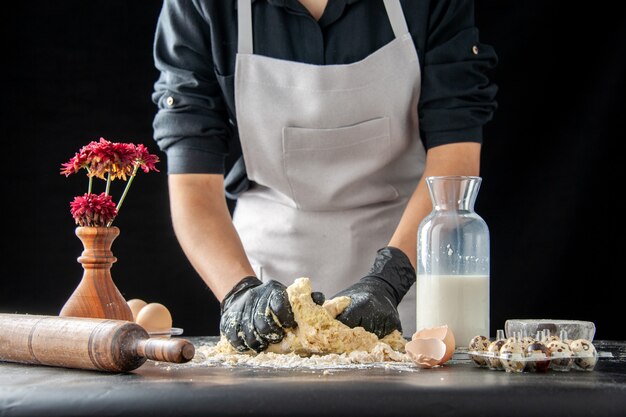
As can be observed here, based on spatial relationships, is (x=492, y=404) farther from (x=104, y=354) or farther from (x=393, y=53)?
(x=393, y=53)

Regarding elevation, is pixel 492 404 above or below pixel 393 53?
below

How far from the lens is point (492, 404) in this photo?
981 mm

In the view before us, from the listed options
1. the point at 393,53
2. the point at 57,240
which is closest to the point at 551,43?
the point at 393,53

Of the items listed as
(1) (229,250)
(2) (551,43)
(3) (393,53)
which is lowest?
(1) (229,250)

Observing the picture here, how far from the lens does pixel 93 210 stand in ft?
4.68

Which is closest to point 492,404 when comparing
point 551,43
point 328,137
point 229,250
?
point 229,250

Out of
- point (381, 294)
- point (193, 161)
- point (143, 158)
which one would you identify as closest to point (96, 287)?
point (143, 158)

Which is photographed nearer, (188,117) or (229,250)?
(229,250)

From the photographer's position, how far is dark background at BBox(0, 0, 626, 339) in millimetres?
2783

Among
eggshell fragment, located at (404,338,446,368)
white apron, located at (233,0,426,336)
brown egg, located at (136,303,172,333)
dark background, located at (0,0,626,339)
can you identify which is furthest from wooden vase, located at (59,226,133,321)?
dark background, located at (0,0,626,339)

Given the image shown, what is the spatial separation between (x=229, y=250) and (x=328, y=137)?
373 millimetres

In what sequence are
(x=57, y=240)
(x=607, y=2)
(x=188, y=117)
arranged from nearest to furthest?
(x=188, y=117) → (x=607, y=2) → (x=57, y=240)

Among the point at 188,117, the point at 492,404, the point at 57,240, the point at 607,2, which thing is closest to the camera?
the point at 492,404

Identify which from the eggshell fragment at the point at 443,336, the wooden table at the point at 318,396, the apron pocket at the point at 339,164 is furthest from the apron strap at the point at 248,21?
the wooden table at the point at 318,396
